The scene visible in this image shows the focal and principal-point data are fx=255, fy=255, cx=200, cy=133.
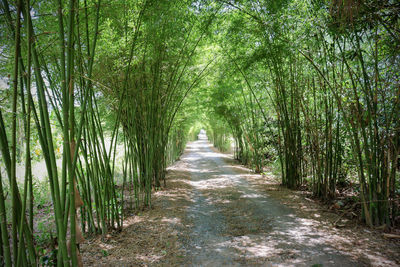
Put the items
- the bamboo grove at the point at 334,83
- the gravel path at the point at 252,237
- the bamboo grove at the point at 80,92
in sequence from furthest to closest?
the bamboo grove at the point at 334,83 → the gravel path at the point at 252,237 → the bamboo grove at the point at 80,92

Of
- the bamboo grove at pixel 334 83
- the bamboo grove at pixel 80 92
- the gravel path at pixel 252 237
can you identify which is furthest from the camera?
the bamboo grove at pixel 334 83

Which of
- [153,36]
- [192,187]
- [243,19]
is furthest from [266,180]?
[153,36]

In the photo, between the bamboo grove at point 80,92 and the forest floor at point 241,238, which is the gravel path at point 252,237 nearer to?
the forest floor at point 241,238

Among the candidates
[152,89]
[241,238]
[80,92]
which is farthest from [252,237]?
[152,89]

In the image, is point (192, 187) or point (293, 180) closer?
point (293, 180)

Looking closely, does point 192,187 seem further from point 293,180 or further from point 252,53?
point 252,53

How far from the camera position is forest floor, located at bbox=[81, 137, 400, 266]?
2303 millimetres

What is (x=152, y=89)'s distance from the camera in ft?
14.3

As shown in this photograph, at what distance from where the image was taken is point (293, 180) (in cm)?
503

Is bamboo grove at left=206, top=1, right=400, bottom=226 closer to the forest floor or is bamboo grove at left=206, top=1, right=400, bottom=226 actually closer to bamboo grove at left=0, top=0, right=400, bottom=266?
bamboo grove at left=0, top=0, right=400, bottom=266

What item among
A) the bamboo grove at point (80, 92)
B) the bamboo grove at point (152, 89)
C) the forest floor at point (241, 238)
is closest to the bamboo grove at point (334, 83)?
the bamboo grove at point (152, 89)

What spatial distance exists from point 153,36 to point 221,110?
22.0ft

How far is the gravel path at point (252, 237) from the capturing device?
90.0 inches

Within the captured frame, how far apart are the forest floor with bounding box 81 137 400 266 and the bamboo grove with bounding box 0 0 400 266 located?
13.8 inches
